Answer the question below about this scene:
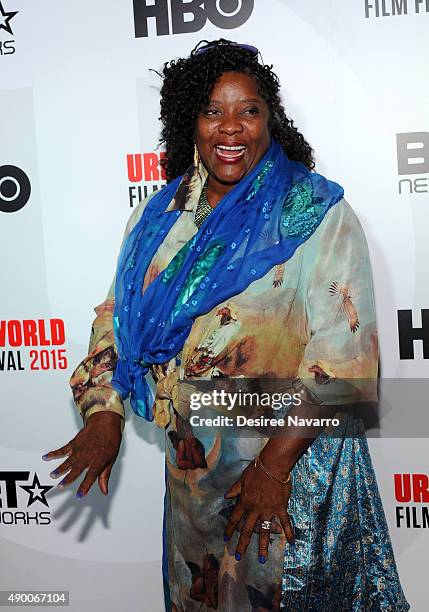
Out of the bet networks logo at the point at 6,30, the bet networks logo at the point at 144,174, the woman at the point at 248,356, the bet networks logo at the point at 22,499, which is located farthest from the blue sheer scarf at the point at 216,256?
the bet networks logo at the point at 6,30

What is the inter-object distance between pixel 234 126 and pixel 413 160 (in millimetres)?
560

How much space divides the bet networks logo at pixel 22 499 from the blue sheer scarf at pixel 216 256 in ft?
2.20

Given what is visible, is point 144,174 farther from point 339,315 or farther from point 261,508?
point 261,508

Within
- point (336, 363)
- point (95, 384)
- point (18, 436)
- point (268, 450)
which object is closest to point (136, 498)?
point (18, 436)

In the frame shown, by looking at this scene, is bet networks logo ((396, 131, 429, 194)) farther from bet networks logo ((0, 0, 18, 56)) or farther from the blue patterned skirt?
bet networks logo ((0, 0, 18, 56))

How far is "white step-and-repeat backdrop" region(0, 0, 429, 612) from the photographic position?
2121mm

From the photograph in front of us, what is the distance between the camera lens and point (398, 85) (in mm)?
2102

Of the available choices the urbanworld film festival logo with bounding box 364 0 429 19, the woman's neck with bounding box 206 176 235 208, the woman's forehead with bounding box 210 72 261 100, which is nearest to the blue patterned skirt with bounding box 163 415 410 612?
the woman's neck with bounding box 206 176 235 208

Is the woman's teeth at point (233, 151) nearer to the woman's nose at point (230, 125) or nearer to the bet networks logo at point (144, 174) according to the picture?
the woman's nose at point (230, 125)

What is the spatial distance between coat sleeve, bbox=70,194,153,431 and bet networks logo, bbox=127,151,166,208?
1.26 ft

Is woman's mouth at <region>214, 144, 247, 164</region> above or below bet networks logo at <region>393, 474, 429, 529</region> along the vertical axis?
above

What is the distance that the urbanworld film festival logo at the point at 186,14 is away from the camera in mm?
2160

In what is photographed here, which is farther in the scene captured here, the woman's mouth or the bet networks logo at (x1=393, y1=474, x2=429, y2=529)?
the bet networks logo at (x1=393, y1=474, x2=429, y2=529)

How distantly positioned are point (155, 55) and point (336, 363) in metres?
1.08
